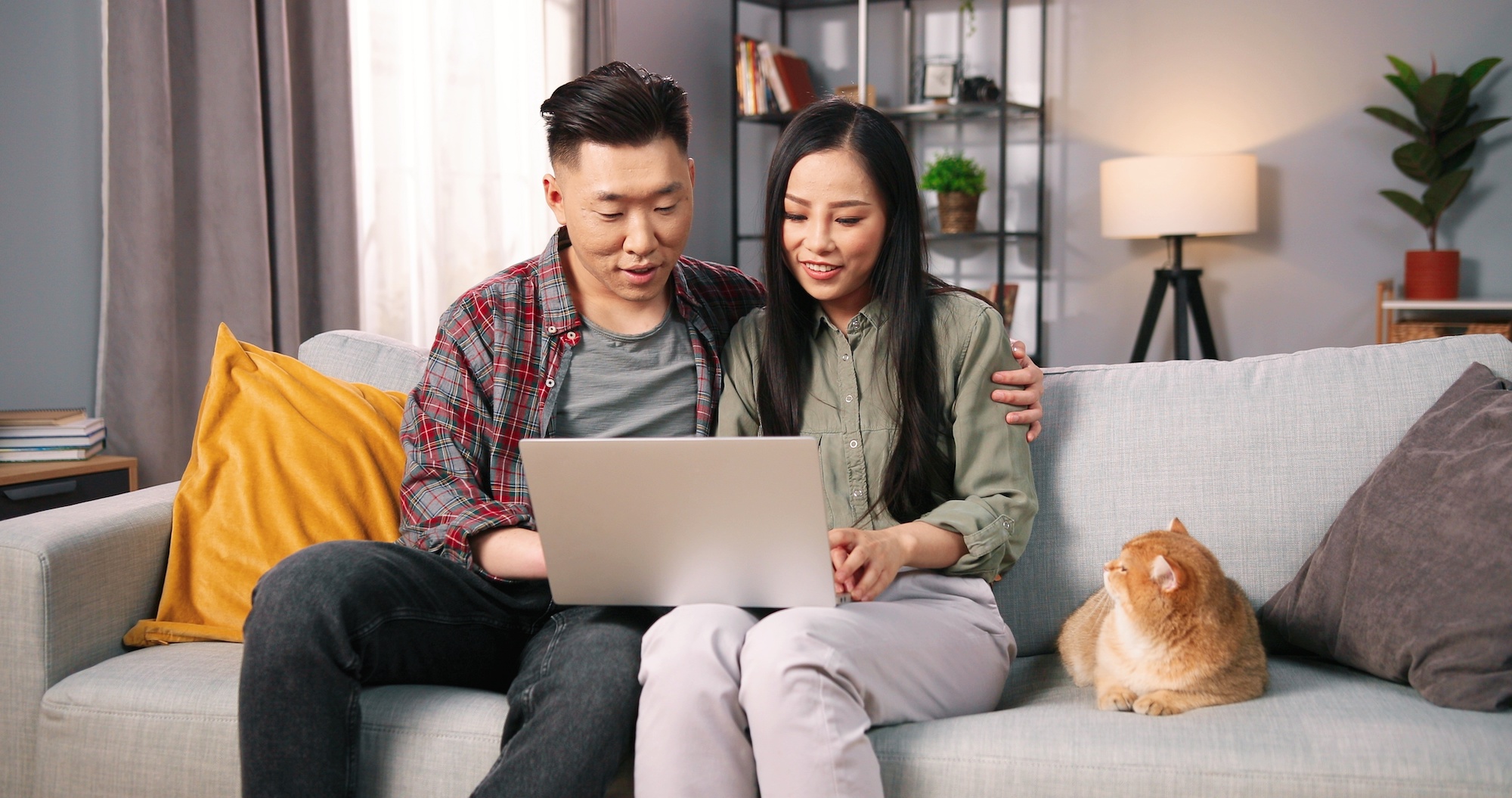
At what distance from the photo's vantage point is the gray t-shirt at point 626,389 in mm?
1455

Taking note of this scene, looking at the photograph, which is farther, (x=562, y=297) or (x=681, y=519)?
(x=562, y=297)

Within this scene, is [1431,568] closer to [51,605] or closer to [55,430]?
[51,605]

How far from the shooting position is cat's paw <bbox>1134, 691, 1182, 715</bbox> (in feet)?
3.96

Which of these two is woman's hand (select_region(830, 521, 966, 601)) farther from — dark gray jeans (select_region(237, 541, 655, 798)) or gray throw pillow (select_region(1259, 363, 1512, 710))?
gray throw pillow (select_region(1259, 363, 1512, 710))

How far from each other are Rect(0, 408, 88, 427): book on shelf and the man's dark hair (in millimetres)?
1276

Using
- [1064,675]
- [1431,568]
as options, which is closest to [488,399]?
[1064,675]

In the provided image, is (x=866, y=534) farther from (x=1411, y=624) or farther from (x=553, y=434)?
(x=1411, y=624)

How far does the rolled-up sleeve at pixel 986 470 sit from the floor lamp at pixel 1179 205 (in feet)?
8.57

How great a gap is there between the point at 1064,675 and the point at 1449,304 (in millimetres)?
2857

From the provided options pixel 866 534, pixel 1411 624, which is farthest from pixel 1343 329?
pixel 866 534

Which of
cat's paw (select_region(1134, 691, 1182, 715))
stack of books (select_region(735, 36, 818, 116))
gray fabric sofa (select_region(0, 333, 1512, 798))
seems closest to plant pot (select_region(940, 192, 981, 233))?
stack of books (select_region(735, 36, 818, 116))

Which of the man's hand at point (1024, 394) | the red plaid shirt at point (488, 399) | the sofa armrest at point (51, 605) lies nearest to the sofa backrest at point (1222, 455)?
the man's hand at point (1024, 394)

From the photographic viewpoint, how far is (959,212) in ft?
14.1

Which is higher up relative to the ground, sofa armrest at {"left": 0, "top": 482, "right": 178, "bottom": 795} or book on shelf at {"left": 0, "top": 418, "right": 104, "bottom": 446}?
book on shelf at {"left": 0, "top": 418, "right": 104, "bottom": 446}
